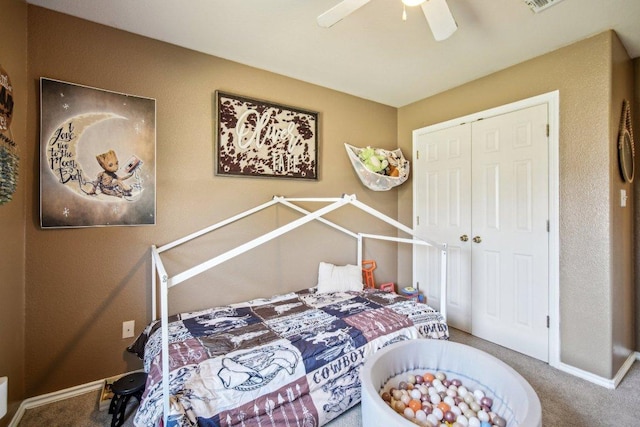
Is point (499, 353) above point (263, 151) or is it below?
below

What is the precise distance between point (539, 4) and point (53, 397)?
3.72 meters

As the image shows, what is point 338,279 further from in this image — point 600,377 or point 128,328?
point 600,377

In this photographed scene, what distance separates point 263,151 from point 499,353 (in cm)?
260

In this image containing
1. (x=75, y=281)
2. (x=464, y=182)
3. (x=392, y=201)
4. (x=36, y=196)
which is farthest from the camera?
(x=392, y=201)

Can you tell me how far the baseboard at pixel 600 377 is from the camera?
2023 millimetres

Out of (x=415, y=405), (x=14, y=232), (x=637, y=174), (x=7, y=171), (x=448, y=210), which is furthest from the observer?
(x=448, y=210)

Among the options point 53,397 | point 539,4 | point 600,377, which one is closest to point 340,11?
point 539,4

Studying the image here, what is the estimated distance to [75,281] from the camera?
1.88m

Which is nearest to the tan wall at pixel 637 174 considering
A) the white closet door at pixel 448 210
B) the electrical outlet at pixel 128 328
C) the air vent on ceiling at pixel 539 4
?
the white closet door at pixel 448 210

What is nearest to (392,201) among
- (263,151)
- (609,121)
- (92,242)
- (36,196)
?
(263,151)

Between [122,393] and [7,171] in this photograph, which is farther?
[122,393]

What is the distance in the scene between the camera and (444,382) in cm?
173

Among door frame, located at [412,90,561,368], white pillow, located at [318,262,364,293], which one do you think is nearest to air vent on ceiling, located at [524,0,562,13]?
door frame, located at [412,90,561,368]

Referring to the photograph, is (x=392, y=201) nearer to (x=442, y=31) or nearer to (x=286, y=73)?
(x=286, y=73)
